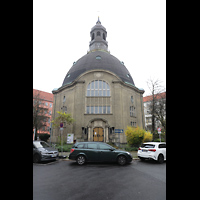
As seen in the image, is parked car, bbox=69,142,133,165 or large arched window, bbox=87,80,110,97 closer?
parked car, bbox=69,142,133,165

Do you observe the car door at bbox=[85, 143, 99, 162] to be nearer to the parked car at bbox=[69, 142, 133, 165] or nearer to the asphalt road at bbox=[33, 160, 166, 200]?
the parked car at bbox=[69, 142, 133, 165]

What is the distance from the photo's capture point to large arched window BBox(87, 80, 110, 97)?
26844mm

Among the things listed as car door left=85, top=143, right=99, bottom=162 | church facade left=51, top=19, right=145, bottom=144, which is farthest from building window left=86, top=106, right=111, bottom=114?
car door left=85, top=143, right=99, bottom=162

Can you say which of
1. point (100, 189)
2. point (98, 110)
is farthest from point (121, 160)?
point (98, 110)

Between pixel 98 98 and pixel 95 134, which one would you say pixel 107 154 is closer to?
pixel 95 134

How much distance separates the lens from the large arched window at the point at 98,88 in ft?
88.1

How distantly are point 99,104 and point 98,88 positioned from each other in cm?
313

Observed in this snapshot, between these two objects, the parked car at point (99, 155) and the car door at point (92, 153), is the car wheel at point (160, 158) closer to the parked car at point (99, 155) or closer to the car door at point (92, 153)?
the parked car at point (99, 155)

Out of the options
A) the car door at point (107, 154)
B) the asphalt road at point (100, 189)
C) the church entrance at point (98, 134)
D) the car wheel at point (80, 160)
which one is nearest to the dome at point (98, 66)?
the church entrance at point (98, 134)

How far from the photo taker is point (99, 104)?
1035 inches
